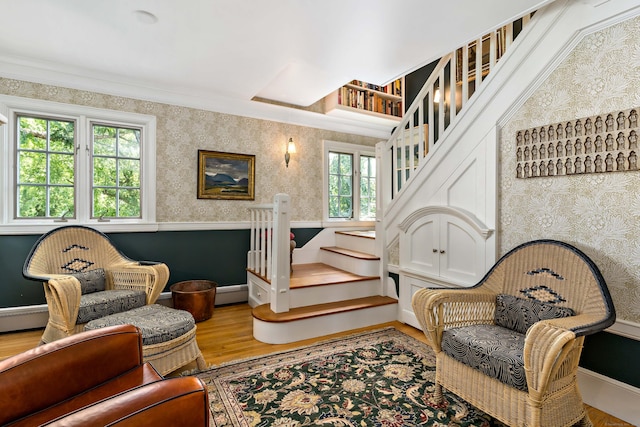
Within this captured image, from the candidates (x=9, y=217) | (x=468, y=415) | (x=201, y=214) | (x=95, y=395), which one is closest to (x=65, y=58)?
(x=9, y=217)

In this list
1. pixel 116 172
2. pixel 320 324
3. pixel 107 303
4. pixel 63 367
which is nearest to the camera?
pixel 63 367

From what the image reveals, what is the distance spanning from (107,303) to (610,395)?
3.41 m

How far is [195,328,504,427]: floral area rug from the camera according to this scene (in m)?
1.79

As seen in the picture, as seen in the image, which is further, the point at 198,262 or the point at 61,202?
the point at 198,262

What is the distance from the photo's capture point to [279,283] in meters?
2.96

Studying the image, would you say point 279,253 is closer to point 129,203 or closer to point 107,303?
point 107,303

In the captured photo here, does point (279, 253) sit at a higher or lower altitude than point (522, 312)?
higher

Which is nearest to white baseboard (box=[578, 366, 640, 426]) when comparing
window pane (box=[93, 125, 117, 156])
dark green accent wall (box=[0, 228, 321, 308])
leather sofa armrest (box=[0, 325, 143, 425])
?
leather sofa armrest (box=[0, 325, 143, 425])

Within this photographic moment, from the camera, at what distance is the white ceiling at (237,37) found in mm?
2119

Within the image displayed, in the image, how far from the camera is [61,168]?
10.5 ft

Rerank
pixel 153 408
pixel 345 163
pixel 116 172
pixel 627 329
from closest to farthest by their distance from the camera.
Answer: pixel 153 408, pixel 627 329, pixel 116 172, pixel 345 163

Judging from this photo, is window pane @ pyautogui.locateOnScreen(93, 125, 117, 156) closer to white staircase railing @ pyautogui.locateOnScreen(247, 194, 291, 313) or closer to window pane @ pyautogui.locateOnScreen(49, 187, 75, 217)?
window pane @ pyautogui.locateOnScreen(49, 187, 75, 217)

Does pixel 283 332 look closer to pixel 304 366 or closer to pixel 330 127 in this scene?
pixel 304 366

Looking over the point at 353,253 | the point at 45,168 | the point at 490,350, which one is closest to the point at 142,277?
the point at 45,168
